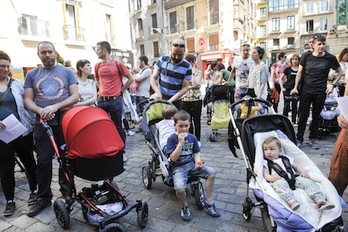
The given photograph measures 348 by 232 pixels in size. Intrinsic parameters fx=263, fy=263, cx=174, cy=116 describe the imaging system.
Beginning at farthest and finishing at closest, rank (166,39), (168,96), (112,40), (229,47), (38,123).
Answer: (166,39) < (229,47) < (112,40) < (168,96) < (38,123)

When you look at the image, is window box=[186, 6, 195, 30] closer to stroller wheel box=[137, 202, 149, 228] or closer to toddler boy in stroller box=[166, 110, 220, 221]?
toddler boy in stroller box=[166, 110, 220, 221]

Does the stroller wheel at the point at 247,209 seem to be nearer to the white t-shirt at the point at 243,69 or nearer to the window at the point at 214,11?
the white t-shirt at the point at 243,69

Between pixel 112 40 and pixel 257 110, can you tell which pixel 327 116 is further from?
pixel 112 40

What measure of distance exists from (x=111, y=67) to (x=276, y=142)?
2970 mm

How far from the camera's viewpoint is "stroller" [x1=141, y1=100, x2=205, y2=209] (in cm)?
280

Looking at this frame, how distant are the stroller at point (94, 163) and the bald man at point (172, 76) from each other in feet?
4.89

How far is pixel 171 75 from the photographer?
3.87 meters

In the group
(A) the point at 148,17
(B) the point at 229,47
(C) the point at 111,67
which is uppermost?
(A) the point at 148,17

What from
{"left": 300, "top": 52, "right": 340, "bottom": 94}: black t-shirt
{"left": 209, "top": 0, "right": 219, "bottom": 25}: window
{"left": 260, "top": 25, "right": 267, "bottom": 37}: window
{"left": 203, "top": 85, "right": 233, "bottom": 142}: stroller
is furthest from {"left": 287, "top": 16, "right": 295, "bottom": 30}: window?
{"left": 300, "top": 52, "right": 340, "bottom": 94}: black t-shirt

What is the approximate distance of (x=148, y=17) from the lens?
32.0 metres

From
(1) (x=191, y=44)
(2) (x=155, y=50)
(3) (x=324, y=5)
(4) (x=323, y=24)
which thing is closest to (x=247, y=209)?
(1) (x=191, y=44)

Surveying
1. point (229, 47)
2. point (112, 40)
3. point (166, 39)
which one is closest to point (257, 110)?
point (112, 40)

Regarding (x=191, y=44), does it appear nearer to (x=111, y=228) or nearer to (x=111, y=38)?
(x=111, y=38)

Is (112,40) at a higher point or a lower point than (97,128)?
higher
